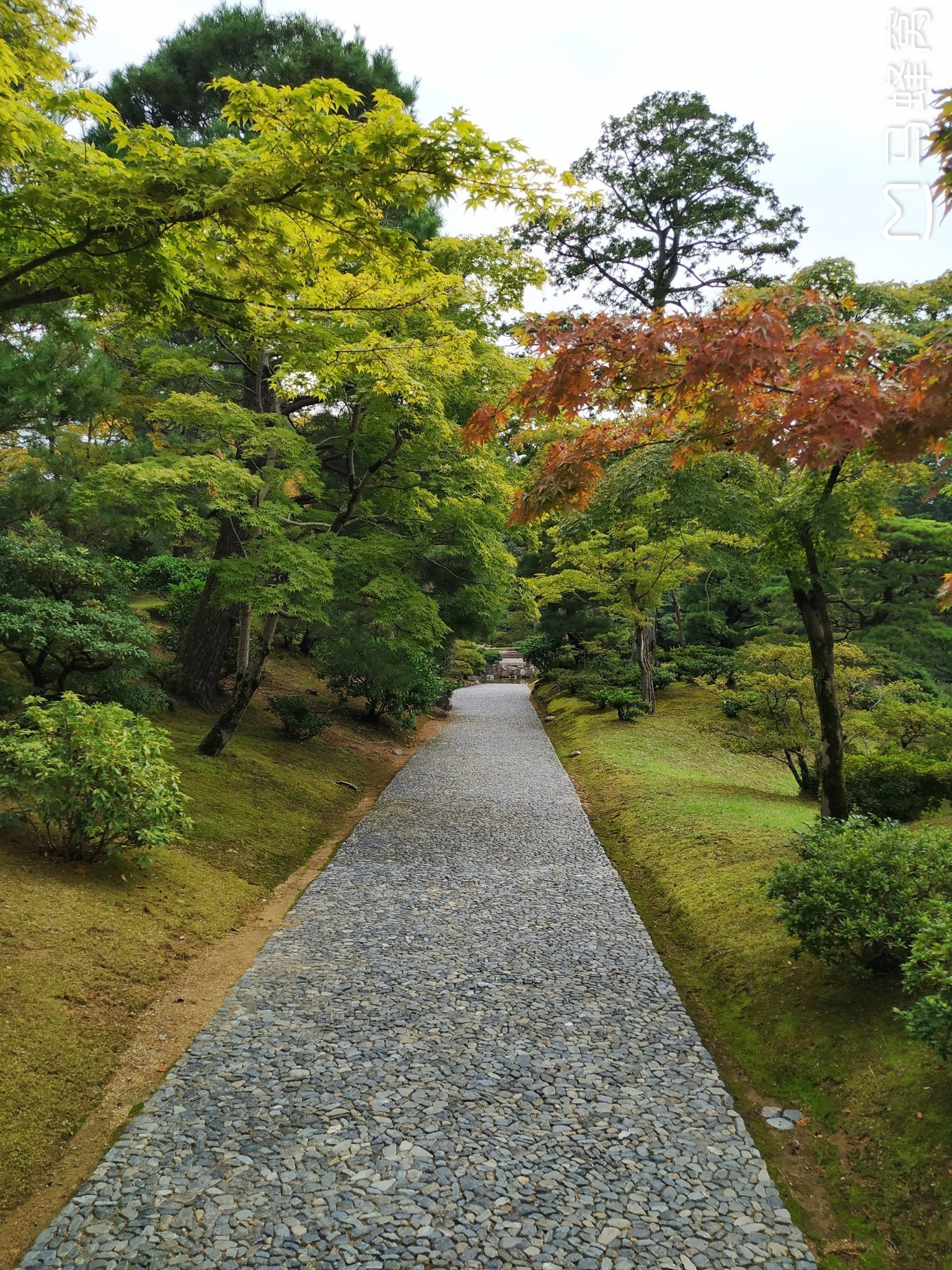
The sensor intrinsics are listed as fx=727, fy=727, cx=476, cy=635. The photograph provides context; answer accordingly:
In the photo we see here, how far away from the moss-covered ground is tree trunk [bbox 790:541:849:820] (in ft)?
16.2

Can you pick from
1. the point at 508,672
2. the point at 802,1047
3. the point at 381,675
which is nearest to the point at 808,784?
the point at 381,675

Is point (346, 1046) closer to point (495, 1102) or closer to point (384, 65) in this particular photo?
point (495, 1102)

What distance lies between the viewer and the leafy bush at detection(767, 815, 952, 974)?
3.94m

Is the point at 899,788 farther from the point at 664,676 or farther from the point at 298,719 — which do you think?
the point at 664,676

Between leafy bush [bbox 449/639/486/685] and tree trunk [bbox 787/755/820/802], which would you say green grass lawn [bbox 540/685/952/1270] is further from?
leafy bush [bbox 449/639/486/685]

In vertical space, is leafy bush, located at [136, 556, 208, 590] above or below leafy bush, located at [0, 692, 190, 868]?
above

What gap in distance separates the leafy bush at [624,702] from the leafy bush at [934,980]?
12754mm

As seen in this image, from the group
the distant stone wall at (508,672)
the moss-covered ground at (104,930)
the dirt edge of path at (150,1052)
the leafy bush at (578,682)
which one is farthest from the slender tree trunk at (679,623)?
the dirt edge of path at (150,1052)

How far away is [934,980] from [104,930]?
15.8 ft

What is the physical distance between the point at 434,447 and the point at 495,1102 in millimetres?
7419

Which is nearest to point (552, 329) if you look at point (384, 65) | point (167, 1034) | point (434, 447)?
point (167, 1034)

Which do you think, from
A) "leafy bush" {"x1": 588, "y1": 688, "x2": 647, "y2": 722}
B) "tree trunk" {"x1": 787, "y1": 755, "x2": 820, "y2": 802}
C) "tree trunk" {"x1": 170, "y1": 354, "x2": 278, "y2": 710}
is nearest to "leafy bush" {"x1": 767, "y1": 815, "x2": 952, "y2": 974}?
"tree trunk" {"x1": 787, "y1": 755, "x2": 820, "y2": 802}

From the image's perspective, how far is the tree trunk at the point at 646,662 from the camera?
1741 cm

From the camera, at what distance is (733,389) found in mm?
3793
